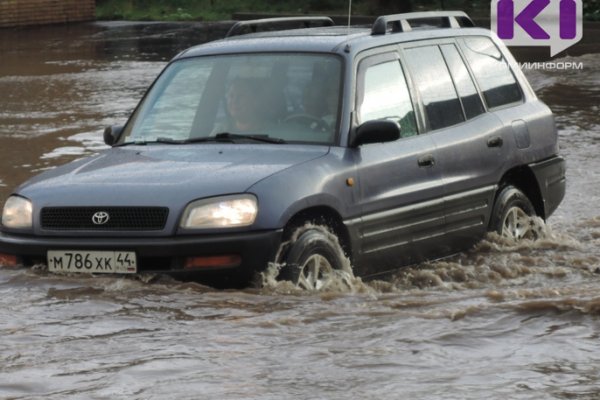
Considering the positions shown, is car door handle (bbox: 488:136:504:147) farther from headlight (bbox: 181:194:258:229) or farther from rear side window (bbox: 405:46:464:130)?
headlight (bbox: 181:194:258:229)

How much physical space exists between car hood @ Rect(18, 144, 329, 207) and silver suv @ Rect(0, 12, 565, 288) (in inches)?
0.5

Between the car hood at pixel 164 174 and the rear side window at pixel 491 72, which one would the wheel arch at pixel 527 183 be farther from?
the car hood at pixel 164 174

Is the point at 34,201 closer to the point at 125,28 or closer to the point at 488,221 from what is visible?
the point at 488,221

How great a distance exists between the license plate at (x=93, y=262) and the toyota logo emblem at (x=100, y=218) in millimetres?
149

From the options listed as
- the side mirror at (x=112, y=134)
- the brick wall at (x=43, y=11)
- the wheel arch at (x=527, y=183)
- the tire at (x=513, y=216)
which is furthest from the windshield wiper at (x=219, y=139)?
the brick wall at (x=43, y=11)

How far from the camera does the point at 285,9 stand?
4128 cm

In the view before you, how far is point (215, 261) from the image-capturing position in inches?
301

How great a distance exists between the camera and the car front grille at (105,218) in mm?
7680

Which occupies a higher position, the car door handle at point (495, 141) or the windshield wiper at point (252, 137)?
the windshield wiper at point (252, 137)

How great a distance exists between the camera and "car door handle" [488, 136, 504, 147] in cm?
969

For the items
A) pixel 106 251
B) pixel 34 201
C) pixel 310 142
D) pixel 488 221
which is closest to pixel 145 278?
pixel 106 251

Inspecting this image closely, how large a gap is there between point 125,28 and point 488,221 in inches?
1216

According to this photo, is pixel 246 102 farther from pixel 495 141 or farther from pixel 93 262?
pixel 495 141


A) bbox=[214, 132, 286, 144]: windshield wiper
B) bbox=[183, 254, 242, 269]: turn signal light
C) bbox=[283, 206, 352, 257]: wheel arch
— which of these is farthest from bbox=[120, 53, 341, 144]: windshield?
bbox=[183, 254, 242, 269]: turn signal light
